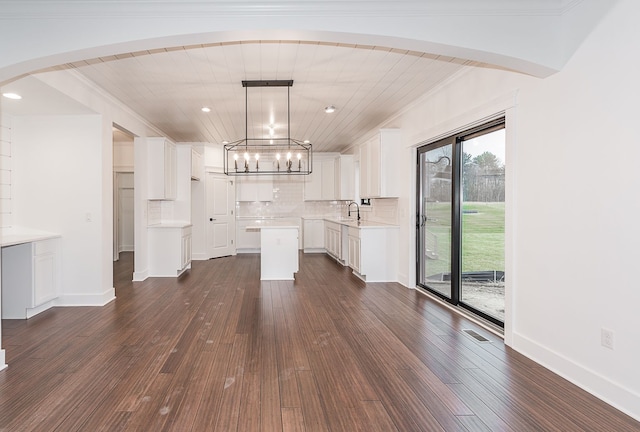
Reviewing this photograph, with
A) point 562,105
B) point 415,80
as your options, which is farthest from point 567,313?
point 415,80

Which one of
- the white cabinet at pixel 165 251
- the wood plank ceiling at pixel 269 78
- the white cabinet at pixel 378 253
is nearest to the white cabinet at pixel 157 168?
the wood plank ceiling at pixel 269 78

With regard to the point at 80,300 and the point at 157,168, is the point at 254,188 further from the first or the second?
the point at 80,300

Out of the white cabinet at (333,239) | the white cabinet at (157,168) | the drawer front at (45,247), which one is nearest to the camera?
the drawer front at (45,247)

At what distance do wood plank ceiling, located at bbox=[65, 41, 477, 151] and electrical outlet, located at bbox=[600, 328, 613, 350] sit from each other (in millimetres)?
2616

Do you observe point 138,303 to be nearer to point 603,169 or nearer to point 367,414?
point 367,414

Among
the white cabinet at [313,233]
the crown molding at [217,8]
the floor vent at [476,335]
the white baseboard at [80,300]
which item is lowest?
the floor vent at [476,335]

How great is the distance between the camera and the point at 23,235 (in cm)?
419

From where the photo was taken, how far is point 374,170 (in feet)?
19.9

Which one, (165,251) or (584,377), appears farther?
(165,251)

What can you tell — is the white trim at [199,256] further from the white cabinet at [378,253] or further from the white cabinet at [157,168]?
the white cabinet at [378,253]

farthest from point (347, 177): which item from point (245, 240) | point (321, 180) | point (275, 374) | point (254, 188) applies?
point (275, 374)

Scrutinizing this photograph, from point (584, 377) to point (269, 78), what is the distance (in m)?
3.98

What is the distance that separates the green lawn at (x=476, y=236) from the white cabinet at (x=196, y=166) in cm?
510

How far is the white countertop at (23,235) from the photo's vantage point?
3804 mm
